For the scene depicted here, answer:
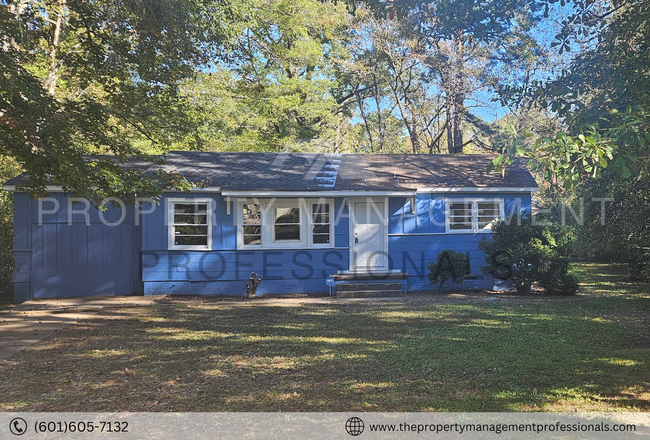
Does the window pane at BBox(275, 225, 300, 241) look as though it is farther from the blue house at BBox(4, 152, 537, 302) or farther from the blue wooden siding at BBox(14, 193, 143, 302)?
the blue wooden siding at BBox(14, 193, 143, 302)

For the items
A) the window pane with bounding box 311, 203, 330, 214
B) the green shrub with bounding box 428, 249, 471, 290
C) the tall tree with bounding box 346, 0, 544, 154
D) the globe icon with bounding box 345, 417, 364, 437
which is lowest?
the globe icon with bounding box 345, 417, 364, 437

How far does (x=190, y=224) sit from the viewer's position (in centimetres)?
1237

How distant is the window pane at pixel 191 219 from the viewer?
12.4m

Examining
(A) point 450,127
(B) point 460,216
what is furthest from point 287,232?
(A) point 450,127

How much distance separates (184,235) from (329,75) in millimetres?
15122

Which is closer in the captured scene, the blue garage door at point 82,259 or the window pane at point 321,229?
the blue garage door at point 82,259

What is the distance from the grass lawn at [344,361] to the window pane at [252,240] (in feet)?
10.2

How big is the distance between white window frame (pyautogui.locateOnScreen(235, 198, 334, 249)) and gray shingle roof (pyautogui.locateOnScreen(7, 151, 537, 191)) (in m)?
0.53

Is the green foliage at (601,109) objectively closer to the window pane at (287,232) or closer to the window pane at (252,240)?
the window pane at (287,232)

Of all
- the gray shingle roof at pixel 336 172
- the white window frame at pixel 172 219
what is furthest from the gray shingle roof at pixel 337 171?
the white window frame at pixel 172 219

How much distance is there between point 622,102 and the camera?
5555 millimetres

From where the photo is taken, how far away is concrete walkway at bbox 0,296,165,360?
7500mm

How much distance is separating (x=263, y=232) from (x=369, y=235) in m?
2.91

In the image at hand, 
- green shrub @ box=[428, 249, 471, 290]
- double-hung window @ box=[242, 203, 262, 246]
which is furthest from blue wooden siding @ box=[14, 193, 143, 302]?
green shrub @ box=[428, 249, 471, 290]
